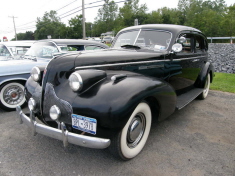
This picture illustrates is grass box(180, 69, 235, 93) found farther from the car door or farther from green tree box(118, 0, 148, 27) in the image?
green tree box(118, 0, 148, 27)

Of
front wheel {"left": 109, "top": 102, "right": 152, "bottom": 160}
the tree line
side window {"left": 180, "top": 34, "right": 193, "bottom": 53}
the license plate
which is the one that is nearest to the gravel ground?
front wheel {"left": 109, "top": 102, "right": 152, "bottom": 160}

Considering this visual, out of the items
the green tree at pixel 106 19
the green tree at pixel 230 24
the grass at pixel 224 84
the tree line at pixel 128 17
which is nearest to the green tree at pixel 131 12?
the tree line at pixel 128 17

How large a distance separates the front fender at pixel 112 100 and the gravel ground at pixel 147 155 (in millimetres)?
705

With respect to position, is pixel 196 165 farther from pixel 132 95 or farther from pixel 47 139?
pixel 47 139

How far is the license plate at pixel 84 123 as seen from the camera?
6.35 feet

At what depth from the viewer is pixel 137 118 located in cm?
242

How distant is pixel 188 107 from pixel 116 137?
9.37ft

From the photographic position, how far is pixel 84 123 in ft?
6.48

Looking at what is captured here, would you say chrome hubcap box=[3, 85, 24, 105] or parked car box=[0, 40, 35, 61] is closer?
chrome hubcap box=[3, 85, 24, 105]

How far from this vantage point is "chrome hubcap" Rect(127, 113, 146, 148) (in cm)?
231

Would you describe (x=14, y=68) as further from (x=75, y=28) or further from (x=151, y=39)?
(x=75, y=28)

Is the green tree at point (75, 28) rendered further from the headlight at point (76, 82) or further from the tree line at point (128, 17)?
the headlight at point (76, 82)

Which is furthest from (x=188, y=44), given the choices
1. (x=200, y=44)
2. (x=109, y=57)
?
(x=109, y=57)

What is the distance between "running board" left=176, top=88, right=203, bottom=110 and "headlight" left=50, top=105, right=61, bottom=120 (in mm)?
1979
